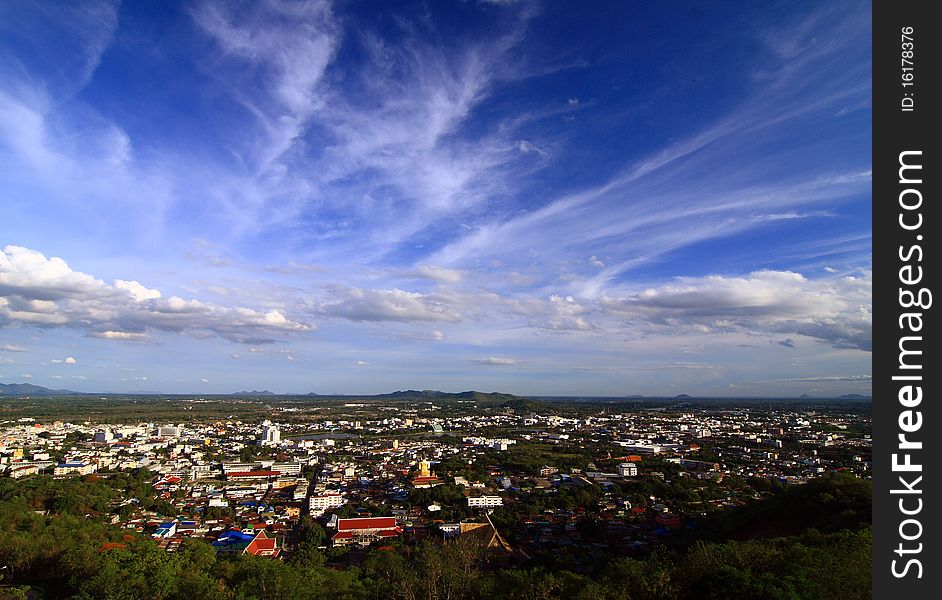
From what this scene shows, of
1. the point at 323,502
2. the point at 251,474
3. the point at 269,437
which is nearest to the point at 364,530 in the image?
the point at 323,502

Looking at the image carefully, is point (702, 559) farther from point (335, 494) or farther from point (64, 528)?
point (335, 494)

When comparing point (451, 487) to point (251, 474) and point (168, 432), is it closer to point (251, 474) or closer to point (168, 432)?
point (251, 474)

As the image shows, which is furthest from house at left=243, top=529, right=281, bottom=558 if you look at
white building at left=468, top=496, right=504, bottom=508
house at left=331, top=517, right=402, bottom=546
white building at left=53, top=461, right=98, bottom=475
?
white building at left=53, top=461, right=98, bottom=475

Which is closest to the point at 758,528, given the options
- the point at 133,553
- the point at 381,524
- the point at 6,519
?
the point at 381,524

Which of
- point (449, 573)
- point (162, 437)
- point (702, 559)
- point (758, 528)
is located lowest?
point (162, 437)

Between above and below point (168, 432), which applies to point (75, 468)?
above

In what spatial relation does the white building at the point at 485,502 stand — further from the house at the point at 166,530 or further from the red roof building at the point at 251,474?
the red roof building at the point at 251,474
